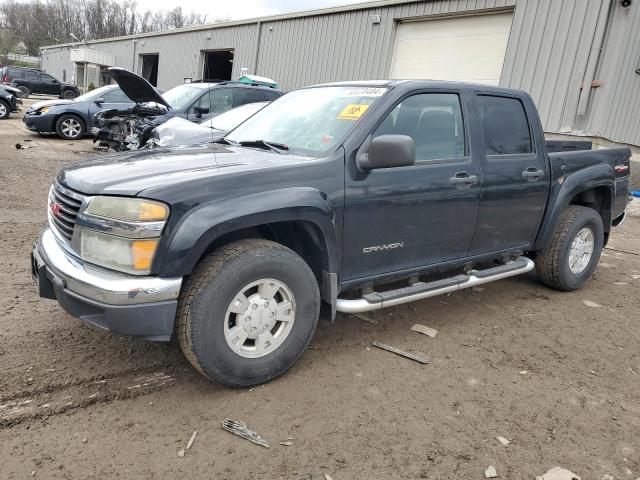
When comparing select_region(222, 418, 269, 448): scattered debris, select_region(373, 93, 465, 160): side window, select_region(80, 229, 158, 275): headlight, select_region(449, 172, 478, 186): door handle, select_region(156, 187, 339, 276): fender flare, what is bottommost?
select_region(222, 418, 269, 448): scattered debris

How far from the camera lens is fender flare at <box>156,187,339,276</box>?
2.50 m

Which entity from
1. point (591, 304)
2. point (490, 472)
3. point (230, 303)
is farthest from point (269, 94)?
point (490, 472)

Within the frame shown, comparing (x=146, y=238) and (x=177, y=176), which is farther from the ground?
(x=177, y=176)

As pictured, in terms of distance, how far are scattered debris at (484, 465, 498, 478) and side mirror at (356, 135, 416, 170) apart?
170cm

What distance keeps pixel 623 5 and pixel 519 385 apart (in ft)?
32.3

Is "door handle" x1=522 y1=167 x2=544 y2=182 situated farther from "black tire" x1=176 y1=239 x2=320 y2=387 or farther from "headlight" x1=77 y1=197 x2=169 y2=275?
"headlight" x1=77 y1=197 x2=169 y2=275

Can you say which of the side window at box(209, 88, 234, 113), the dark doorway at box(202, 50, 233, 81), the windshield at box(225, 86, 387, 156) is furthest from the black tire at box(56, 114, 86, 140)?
the windshield at box(225, 86, 387, 156)

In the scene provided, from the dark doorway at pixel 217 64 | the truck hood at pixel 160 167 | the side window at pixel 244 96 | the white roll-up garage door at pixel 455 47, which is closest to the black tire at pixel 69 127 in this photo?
the side window at pixel 244 96

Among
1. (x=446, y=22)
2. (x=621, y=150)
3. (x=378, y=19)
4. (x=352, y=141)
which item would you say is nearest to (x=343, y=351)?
(x=352, y=141)

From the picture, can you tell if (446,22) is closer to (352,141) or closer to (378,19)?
(378,19)

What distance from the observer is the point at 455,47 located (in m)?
12.5

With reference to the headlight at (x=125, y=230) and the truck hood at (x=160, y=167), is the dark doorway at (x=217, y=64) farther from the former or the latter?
the headlight at (x=125, y=230)

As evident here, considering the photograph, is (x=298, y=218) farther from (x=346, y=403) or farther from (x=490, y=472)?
(x=490, y=472)

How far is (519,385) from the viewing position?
125 inches
